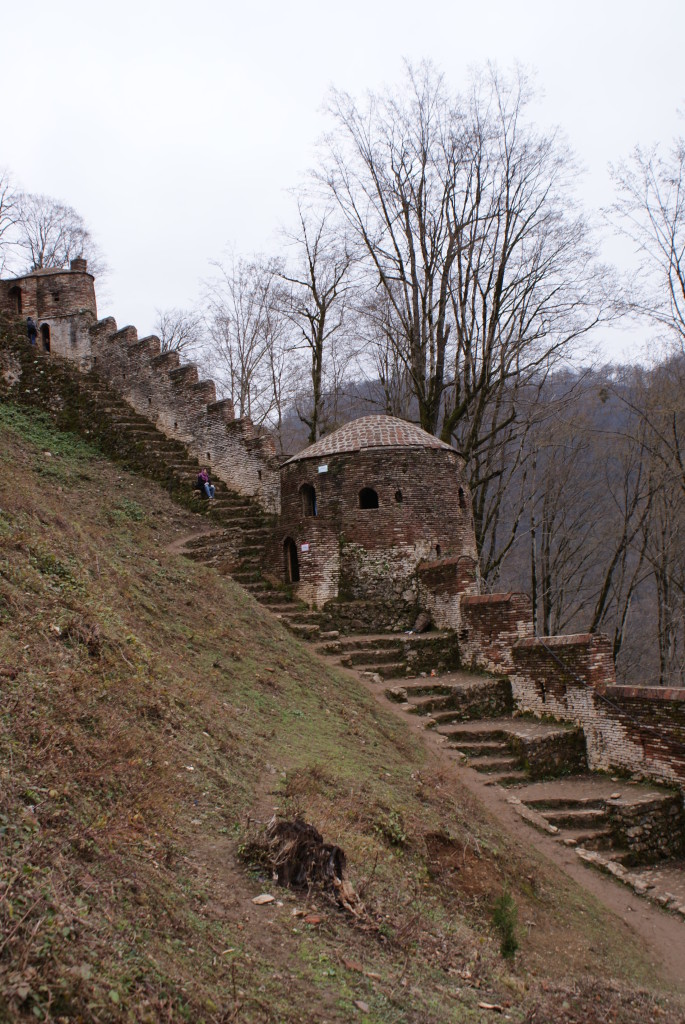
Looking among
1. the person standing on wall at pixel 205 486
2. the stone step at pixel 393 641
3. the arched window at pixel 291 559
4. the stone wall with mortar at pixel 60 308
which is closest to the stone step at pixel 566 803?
the stone step at pixel 393 641

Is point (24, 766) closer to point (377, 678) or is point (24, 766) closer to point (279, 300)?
point (377, 678)

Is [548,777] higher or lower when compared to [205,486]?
lower

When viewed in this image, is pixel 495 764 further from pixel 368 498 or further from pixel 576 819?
pixel 368 498

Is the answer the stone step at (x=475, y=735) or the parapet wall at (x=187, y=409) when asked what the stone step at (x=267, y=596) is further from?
the stone step at (x=475, y=735)

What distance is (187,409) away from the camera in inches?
750

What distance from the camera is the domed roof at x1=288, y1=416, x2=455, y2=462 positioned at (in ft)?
54.3

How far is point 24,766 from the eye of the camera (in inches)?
175

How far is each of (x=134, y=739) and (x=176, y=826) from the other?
852 millimetres

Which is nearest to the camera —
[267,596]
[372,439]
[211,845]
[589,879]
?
[211,845]

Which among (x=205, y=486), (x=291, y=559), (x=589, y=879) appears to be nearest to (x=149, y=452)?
(x=205, y=486)

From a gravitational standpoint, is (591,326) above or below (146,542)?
above

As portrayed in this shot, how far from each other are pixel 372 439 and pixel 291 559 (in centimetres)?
320

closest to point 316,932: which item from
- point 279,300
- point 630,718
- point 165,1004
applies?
point 165,1004

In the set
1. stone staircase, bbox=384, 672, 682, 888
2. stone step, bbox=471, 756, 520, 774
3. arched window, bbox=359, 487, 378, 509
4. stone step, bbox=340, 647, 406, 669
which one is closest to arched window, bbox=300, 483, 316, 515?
arched window, bbox=359, 487, 378, 509
